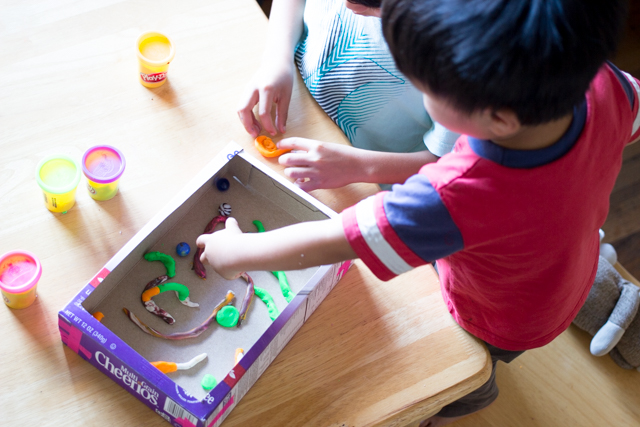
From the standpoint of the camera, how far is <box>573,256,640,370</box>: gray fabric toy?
103 cm

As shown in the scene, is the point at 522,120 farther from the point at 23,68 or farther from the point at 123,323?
the point at 23,68

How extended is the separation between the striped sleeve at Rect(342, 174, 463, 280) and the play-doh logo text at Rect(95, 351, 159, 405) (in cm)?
27

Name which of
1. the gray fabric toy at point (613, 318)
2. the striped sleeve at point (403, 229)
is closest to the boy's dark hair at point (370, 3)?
the striped sleeve at point (403, 229)

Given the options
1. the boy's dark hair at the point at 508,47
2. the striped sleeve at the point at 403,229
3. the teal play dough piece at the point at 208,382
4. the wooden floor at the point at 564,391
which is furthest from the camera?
the wooden floor at the point at 564,391

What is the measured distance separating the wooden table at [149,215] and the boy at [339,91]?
0.03 meters

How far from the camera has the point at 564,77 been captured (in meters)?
0.46

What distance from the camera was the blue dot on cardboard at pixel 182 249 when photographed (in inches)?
29.0

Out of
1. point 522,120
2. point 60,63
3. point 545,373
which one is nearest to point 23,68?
point 60,63

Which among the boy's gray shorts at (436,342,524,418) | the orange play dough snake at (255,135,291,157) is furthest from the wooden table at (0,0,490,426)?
the boy's gray shorts at (436,342,524,418)

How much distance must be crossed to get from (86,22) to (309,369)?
0.64 meters

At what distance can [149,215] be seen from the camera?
73 centimetres

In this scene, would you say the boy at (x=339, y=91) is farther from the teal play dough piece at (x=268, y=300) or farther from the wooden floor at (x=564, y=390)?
the wooden floor at (x=564, y=390)

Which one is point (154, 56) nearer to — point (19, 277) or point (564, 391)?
point (19, 277)

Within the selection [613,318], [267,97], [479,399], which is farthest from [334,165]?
[613,318]
